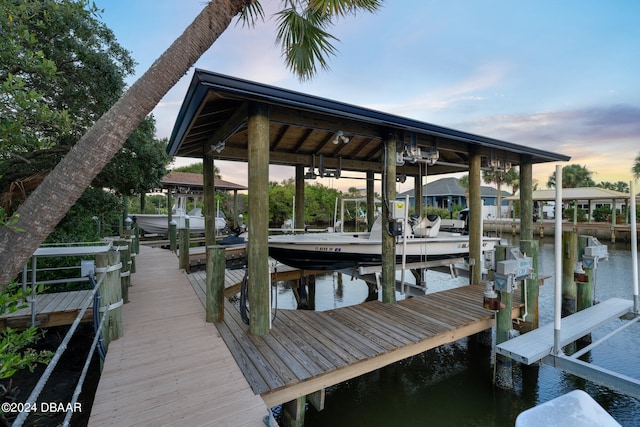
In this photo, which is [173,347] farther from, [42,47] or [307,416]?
[42,47]

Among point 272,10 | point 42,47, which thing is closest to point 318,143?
point 272,10

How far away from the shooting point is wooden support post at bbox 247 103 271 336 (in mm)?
3621

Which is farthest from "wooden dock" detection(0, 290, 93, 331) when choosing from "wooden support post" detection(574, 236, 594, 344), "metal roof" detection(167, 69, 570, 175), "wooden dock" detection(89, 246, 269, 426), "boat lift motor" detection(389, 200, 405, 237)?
"wooden support post" detection(574, 236, 594, 344)

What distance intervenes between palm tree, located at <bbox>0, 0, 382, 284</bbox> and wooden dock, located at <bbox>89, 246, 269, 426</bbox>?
1.32 metres

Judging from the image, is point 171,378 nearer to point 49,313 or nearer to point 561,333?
point 49,313

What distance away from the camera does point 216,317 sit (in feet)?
13.7

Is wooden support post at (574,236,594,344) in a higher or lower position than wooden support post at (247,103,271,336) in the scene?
lower

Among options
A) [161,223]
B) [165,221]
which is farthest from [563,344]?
[161,223]

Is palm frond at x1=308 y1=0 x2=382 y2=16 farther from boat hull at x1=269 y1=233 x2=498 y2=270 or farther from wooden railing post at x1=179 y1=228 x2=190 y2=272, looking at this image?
wooden railing post at x1=179 y1=228 x2=190 y2=272

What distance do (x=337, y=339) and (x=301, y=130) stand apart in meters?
3.95

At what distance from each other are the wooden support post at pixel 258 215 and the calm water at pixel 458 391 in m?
1.79

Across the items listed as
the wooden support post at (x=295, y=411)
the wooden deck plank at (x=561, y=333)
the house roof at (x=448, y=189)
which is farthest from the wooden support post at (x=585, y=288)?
the house roof at (x=448, y=189)

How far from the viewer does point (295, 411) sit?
2.98 meters

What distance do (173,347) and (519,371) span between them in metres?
5.65
